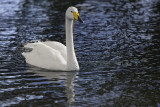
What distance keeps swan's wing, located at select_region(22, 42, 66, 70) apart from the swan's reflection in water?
0.21 meters

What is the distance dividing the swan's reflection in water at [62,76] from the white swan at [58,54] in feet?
0.64

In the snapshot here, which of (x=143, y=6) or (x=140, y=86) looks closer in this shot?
(x=140, y=86)

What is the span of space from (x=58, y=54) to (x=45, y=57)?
18.0 inches

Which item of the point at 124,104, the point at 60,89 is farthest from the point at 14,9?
the point at 124,104

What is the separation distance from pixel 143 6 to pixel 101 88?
17.1 m

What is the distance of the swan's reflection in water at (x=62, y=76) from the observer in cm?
1159

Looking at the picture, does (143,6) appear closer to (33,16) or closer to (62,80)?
(33,16)

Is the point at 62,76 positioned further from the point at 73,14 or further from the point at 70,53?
the point at 73,14

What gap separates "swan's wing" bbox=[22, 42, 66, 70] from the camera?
13.9m

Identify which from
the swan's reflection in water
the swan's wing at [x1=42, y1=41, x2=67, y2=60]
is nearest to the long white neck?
the swan's reflection in water

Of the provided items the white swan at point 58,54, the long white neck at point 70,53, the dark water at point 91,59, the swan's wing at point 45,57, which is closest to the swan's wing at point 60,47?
the white swan at point 58,54

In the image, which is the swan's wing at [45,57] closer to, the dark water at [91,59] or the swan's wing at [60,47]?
the swan's wing at [60,47]

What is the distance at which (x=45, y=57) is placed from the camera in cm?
1431

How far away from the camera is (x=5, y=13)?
968 inches
